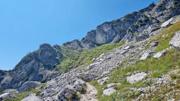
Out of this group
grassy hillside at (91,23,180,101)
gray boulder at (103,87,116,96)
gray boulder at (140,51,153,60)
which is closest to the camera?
grassy hillside at (91,23,180,101)

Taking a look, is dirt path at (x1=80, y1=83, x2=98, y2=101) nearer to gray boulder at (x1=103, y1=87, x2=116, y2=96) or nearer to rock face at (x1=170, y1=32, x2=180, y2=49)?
gray boulder at (x1=103, y1=87, x2=116, y2=96)

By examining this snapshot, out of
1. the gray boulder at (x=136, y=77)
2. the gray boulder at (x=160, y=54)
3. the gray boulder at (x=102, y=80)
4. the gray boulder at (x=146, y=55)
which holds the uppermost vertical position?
the gray boulder at (x=146, y=55)

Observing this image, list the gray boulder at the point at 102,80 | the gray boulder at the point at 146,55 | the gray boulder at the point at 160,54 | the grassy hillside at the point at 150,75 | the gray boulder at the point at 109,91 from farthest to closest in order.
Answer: the gray boulder at the point at 146,55 → the gray boulder at the point at 102,80 → the gray boulder at the point at 160,54 → the gray boulder at the point at 109,91 → the grassy hillside at the point at 150,75

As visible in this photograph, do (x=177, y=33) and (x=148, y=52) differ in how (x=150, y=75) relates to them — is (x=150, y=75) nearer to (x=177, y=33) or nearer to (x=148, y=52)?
(x=148, y=52)

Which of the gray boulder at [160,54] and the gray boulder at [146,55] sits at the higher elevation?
the gray boulder at [146,55]

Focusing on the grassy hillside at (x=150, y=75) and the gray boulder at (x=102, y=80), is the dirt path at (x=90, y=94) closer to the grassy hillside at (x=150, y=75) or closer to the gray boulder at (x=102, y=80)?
the grassy hillside at (x=150, y=75)

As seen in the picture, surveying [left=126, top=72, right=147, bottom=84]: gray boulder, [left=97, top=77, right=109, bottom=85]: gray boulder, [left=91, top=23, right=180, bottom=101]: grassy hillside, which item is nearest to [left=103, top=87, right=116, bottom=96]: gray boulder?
[left=91, top=23, right=180, bottom=101]: grassy hillside

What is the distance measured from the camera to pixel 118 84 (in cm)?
6150

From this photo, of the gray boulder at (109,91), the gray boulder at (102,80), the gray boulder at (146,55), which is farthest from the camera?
the gray boulder at (146,55)

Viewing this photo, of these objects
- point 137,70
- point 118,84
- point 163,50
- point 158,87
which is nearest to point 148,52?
point 163,50

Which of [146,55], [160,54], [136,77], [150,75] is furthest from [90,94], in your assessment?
[146,55]

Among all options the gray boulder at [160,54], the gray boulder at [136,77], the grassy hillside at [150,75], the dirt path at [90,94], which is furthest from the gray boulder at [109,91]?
the gray boulder at [160,54]

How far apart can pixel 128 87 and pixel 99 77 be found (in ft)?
60.3

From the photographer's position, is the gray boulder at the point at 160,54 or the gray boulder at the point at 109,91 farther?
the gray boulder at the point at 160,54
